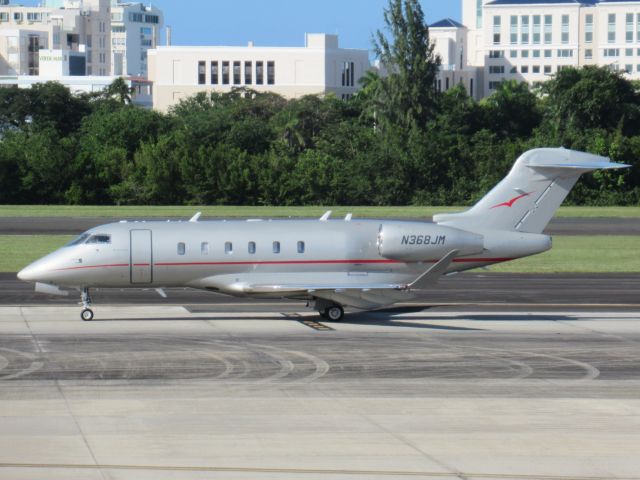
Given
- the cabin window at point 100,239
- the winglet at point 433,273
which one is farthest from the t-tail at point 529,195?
the cabin window at point 100,239

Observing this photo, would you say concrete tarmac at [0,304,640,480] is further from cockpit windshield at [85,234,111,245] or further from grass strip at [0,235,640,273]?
grass strip at [0,235,640,273]

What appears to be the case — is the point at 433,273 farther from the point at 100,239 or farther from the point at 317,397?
the point at 317,397

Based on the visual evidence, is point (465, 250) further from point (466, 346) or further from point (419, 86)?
point (419, 86)

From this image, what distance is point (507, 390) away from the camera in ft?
75.9

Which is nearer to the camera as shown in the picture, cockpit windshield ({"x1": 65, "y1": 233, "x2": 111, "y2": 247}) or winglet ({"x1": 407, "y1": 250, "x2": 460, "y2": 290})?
winglet ({"x1": 407, "y1": 250, "x2": 460, "y2": 290})

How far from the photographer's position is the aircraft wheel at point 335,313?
32.9m

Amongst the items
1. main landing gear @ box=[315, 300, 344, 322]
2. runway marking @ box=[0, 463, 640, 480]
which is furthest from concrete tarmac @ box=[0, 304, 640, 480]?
main landing gear @ box=[315, 300, 344, 322]

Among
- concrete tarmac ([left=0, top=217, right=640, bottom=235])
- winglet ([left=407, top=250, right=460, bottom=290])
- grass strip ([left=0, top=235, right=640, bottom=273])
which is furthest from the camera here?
concrete tarmac ([left=0, top=217, right=640, bottom=235])

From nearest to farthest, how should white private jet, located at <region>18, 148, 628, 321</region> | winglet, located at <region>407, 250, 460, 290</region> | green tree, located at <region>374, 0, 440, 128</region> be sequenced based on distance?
1. winglet, located at <region>407, 250, 460, 290</region>
2. white private jet, located at <region>18, 148, 628, 321</region>
3. green tree, located at <region>374, 0, 440, 128</region>

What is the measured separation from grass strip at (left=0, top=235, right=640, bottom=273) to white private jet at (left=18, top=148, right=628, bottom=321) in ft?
52.5

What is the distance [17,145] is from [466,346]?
85149 millimetres

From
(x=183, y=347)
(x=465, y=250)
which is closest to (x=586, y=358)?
(x=465, y=250)

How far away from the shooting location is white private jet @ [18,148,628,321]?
3216cm

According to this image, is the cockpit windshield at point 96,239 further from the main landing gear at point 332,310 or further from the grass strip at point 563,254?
the grass strip at point 563,254
